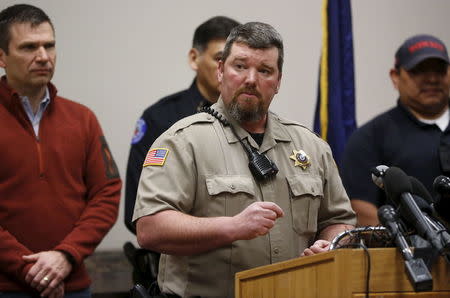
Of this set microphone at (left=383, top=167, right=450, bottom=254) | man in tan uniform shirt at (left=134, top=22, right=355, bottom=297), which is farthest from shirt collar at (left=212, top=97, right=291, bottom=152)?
microphone at (left=383, top=167, right=450, bottom=254)

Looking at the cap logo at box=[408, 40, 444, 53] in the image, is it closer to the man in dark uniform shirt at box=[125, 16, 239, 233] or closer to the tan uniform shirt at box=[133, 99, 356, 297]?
the man in dark uniform shirt at box=[125, 16, 239, 233]

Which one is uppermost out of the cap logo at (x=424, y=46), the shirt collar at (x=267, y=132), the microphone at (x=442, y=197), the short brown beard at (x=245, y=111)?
the cap logo at (x=424, y=46)

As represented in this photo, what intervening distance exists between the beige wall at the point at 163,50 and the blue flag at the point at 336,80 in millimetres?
596

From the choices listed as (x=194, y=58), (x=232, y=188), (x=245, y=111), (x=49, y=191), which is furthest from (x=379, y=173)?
(x=194, y=58)

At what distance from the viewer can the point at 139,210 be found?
278 centimetres

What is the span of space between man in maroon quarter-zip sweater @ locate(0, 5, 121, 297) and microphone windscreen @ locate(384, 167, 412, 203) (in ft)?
5.18

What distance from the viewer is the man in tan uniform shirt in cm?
273

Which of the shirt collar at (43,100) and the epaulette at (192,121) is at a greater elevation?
the shirt collar at (43,100)

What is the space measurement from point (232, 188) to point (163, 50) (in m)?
2.38

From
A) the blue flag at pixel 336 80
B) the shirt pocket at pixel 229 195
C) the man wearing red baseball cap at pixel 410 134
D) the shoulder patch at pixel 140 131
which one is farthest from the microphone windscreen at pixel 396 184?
the blue flag at pixel 336 80

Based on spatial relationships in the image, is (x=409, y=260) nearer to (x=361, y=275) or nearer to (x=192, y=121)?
(x=361, y=275)

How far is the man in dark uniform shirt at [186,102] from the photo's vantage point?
407 cm

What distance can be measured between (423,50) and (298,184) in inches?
59.4

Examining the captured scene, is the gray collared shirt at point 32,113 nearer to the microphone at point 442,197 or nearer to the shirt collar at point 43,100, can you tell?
the shirt collar at point 43,100
